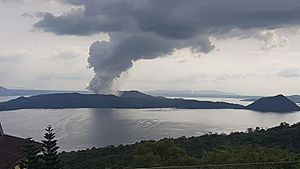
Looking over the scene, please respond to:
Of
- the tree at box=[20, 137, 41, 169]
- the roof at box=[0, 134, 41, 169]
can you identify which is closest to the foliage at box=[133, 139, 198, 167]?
the tree at box=[20, 137, 41, 169]

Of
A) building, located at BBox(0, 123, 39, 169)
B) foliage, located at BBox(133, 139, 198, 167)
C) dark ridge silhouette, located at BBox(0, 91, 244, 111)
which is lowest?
foliage, located at BBox(133, 139, 198, 167)

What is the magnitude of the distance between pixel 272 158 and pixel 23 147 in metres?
8.85

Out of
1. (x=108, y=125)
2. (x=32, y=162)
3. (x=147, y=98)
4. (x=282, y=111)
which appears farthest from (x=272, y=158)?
(x=147, y=98)

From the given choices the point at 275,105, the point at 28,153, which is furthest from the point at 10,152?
the point at 275,105

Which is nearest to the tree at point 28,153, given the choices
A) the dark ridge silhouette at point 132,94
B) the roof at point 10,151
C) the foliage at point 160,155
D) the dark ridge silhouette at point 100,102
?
the roof at point 10,151

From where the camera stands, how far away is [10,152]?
30.4ft

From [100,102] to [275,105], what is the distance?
62.1 m

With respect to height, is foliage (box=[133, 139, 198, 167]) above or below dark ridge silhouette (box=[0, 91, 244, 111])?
below

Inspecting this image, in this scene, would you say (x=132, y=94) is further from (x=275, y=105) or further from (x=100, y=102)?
(x=275, y=105)

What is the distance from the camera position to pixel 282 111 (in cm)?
11656

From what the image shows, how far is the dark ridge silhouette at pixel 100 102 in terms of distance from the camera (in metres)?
132

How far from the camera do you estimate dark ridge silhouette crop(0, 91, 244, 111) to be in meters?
132

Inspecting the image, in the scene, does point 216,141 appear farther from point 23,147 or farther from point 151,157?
point 23,147

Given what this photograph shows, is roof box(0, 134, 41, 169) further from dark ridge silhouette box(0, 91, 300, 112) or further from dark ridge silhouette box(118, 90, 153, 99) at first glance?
dark ridge silhouette box(118, 90, 153, 99)
